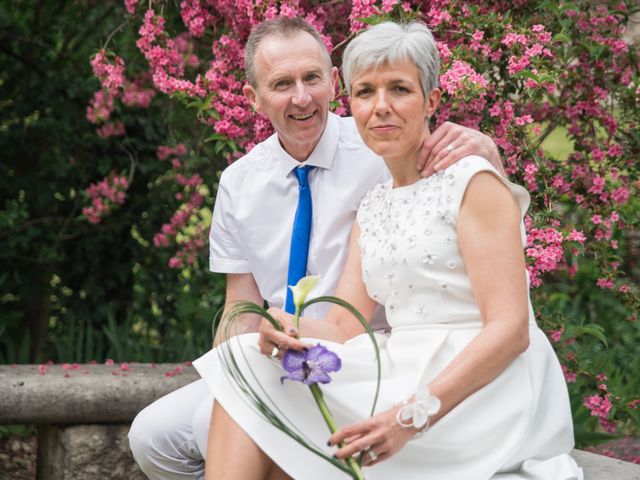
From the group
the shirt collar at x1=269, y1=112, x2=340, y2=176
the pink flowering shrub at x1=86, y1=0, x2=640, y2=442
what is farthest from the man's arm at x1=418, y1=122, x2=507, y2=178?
the shirt collar at x1=269, y1=112, x2=340, y2=176

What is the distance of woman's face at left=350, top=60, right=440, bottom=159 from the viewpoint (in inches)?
103

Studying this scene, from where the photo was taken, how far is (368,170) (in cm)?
326

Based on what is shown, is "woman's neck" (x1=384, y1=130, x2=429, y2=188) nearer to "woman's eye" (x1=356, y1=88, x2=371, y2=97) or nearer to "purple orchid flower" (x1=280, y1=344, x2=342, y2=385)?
"woman's eye" (x1=356, y1=88, x2=371, y2=97)

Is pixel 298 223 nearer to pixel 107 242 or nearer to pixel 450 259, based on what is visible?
pixel 450 259

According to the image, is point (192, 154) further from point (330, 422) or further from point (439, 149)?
point (330, 422)

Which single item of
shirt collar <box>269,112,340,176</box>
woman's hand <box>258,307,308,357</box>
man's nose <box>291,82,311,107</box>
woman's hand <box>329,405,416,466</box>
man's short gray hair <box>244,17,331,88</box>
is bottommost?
woman's hand <box>329,405,416,466</box>

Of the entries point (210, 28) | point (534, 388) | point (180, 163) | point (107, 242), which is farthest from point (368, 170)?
point (107, 242)

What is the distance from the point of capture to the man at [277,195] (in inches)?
125

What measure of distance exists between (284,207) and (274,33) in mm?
527

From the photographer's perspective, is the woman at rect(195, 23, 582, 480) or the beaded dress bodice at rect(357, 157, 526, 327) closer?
the woman at rect(195, 23, 582, 480)

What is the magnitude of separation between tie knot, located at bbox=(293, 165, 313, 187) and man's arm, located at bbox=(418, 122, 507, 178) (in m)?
0.61

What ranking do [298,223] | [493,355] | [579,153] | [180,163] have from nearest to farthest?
1. [493,355]
2. [298,223]
3. [579,153]
4. [180,163]

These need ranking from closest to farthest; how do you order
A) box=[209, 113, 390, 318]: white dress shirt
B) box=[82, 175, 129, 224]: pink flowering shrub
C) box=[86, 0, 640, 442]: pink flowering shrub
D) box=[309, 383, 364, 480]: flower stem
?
box=[309, 383, 364, 480]: flower stem
box=[209, 113, 390, 318]: white dress shirt
box=[86, 0, 640, 442]: pink flowering shrub
box=[82, 175, 129, 224]: pink flowering shrub

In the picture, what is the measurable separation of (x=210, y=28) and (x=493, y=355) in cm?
229
